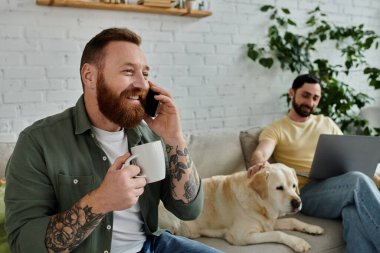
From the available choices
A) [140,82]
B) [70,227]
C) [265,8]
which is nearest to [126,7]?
[265,8]

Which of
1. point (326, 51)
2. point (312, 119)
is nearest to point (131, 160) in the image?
point (312, 119)

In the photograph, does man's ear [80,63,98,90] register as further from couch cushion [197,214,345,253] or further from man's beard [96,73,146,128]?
couch cushion [197,214,345,253]

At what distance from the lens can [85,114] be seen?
4.03 ft

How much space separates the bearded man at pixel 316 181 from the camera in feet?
5.83

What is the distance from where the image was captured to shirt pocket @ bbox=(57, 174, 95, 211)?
1115 mm

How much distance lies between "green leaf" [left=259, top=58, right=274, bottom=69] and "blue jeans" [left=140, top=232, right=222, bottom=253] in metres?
2.01

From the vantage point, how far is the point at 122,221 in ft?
4.03

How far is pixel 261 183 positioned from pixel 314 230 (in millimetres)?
350

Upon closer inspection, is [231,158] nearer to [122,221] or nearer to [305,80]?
[305,80]

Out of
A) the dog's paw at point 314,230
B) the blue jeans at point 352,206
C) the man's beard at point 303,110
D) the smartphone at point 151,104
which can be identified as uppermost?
the smartphone at point 151,104

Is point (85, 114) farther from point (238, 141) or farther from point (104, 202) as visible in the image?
point (238, 141)

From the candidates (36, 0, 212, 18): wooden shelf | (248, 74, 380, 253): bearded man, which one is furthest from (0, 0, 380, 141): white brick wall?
(248, 74, 380, 253): bearded man

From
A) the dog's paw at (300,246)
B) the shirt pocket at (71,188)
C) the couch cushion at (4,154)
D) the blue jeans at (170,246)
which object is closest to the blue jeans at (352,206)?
the dog's paw at (300,246)

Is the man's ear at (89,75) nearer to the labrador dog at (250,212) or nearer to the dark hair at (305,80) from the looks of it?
the labrador dog at (250,212)
